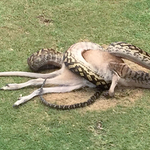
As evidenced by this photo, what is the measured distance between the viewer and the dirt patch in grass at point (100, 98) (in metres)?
4.38

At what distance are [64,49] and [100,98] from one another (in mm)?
1512

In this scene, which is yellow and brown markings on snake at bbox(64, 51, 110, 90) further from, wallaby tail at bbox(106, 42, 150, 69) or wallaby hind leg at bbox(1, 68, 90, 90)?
wallaby tail at bbox(106, 42, 150, 69)

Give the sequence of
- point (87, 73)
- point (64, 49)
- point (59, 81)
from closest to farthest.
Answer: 1. point (87, 73)
2. point (59, 81)
3. point (64, 49)

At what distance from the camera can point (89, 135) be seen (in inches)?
153

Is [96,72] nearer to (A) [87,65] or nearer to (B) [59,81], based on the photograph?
(A) [87,65]

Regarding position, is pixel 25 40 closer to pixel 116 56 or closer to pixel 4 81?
pixel 4 81

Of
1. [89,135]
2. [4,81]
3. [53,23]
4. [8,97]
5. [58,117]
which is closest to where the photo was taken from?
[89,135]

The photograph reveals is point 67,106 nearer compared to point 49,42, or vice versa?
point 67,106

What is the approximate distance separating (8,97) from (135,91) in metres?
1.95

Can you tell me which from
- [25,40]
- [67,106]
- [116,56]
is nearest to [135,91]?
[116,56]

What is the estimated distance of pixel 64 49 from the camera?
18.5 ft

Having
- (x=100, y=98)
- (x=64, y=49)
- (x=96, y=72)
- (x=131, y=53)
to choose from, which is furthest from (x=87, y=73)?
(x=64, y=49)

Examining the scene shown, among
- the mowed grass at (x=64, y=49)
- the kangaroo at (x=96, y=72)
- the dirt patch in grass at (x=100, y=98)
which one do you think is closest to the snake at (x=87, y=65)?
the kangaroo at (x=96, y=72)

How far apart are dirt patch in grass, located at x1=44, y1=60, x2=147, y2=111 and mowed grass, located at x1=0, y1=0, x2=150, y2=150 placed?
11 centimetres
